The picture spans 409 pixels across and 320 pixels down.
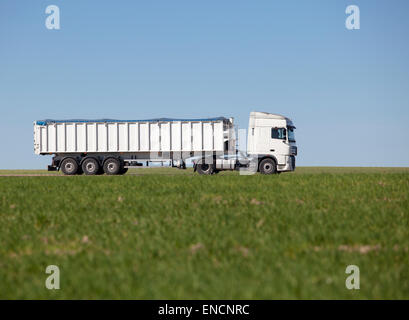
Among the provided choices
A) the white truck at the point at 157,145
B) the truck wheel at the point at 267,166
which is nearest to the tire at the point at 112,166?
the white truck at the point at 157,145

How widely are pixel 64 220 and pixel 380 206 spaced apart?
8.42 metres

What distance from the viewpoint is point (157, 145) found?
1197 inches

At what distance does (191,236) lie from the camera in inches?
325

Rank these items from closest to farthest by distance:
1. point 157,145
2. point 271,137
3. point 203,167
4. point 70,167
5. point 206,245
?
point 206,245
point 271,137
point 203,167
point 157,145
point 70,167

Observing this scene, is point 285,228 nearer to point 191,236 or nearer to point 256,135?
point 191,236

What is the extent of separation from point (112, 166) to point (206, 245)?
2387 cm

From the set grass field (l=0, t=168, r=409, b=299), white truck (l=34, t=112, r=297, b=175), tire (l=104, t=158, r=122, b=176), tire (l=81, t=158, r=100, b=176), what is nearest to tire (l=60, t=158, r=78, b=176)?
white truck (l=34, t=112, r=297, b=175)

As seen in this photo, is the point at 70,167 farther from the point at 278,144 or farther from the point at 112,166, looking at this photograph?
the point at 278,144

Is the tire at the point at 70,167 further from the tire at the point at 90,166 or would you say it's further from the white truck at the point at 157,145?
the tire at the point at 90,166

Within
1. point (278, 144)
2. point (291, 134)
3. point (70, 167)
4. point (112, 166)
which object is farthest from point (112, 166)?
point (291, 134)

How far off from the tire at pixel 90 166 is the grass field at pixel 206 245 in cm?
1594

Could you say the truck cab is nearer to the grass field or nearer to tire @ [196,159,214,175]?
tire @ [196,159,214,175]

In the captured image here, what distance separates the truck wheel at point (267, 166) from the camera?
1064 inches
